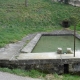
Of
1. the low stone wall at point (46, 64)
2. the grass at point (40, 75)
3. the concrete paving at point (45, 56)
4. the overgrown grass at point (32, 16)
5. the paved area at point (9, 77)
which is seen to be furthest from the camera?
the overgrown grass at point (32, 16)

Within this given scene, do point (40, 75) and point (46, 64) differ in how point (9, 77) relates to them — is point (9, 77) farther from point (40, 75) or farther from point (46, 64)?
point (46, 64)

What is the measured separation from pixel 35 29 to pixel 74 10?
5585 millimetres

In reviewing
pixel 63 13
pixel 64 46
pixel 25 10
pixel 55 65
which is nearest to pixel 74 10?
pixel 63 13

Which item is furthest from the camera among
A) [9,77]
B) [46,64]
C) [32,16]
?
[32,16]

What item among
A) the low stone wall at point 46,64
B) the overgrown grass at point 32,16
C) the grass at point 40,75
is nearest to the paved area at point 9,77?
the grass at point 40,75

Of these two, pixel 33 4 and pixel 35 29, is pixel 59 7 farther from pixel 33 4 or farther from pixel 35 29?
pixel 35 29

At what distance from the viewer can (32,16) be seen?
61.0ft

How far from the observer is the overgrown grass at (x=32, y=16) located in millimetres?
16547

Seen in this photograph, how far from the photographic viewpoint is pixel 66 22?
711 inches

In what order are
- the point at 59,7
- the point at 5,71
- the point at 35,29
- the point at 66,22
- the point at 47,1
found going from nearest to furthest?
the point at 5,71, the point at 35,29, the point at 66,22, the point at 59,7, the point at 47,1

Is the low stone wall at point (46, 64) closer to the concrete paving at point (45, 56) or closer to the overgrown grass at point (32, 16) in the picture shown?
the concrete paving at point (45, 56)

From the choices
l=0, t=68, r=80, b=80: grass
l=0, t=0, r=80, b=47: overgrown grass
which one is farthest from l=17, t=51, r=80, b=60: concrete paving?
l=0, t=0, r=80, b=47: overgrown grass

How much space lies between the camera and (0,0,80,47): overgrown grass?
16547 mm

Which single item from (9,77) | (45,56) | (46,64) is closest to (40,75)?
(46,64)
